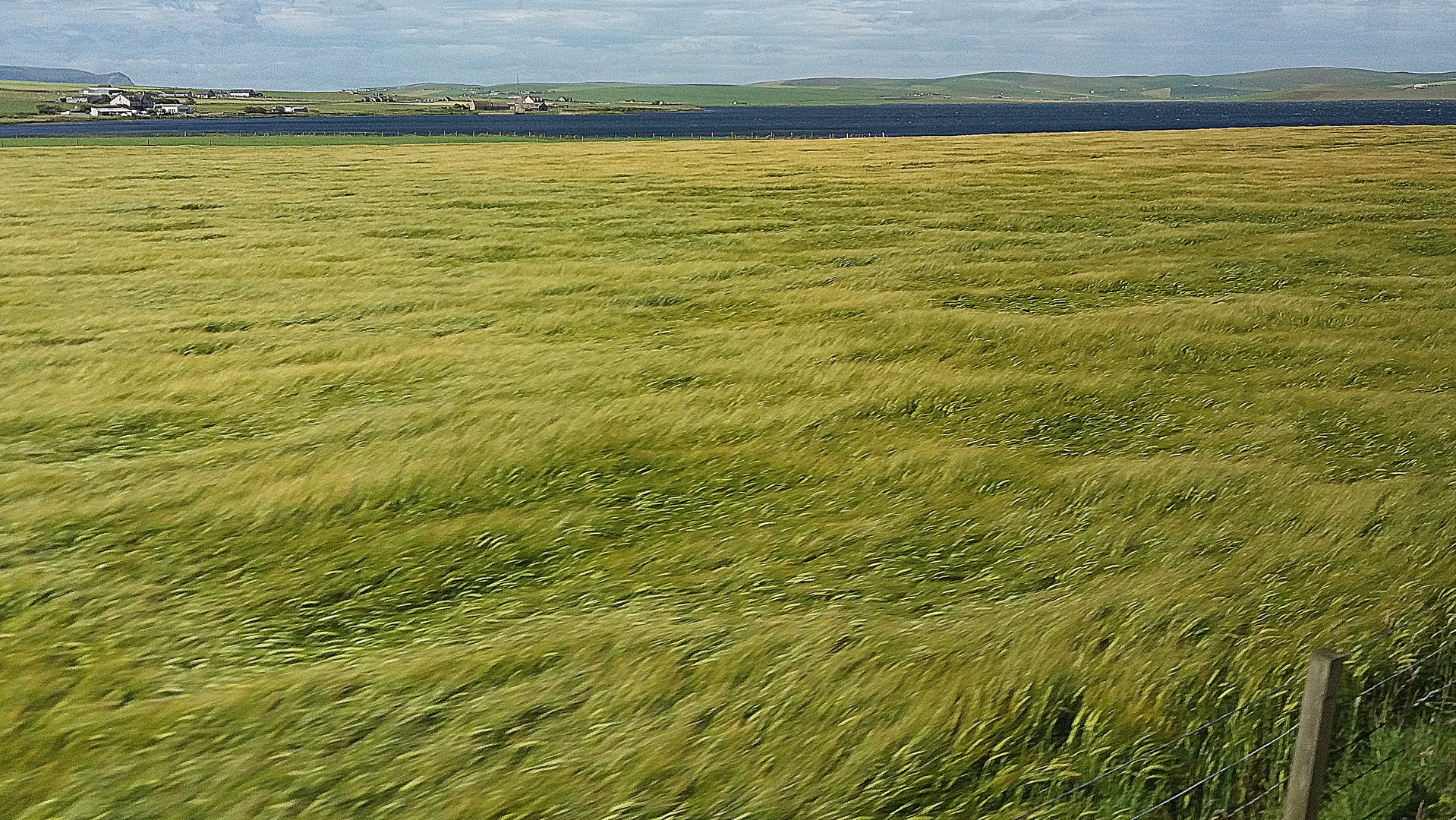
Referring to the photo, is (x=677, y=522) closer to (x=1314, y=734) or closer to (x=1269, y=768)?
(x=1269, y=768)

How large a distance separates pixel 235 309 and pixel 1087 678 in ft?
53.5

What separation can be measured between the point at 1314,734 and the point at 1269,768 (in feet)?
6.19

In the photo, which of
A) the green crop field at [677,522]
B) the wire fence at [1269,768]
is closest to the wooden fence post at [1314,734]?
the wire fence at [1269,768]

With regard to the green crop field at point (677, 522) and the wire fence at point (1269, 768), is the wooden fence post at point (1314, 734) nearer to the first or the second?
the wire fence at point (1269, 768)

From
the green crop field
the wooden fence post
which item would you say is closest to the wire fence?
the green crop field

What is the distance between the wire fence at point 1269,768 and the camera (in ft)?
18.9

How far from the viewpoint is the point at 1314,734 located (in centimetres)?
455

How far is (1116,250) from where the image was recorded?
2662 cm

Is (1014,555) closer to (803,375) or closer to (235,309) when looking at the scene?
(803,375)

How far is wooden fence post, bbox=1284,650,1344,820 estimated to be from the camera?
4.38m

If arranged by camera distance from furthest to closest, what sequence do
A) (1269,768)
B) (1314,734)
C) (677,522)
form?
(677,522) < (1269,768) < (1314,734)

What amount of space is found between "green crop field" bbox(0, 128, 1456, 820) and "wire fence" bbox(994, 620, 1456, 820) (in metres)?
0.11

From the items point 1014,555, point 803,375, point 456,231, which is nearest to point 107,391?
point 803,375

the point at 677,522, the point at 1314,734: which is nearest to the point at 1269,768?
the point at 1314,734
